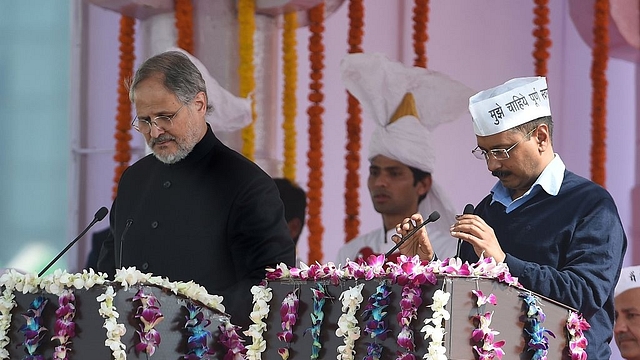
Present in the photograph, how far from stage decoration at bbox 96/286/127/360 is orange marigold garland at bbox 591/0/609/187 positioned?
3.35 metres

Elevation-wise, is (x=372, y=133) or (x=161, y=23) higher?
(x=161, y=23)

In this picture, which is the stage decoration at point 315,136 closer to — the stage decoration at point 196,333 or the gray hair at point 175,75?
the gray hair at point 175,75

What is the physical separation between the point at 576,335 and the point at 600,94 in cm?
315

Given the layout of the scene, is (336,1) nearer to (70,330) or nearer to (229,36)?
(229,36)

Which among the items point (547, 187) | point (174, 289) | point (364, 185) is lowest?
point (364, 185)

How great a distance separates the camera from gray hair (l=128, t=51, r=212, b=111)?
11.1ft

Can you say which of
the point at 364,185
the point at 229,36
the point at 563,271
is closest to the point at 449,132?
the point at 364,185

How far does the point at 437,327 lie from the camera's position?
2428 mm

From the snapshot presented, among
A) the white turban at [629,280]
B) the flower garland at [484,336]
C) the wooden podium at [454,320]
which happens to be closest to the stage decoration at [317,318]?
the wooden podium at [454,320]

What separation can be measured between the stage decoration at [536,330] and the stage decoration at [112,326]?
2.90 feet

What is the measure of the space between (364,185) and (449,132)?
0.52 m

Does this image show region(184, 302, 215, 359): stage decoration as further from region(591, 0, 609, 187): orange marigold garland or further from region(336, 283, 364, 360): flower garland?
region(591, 0, 609, 187): orange marigold garland

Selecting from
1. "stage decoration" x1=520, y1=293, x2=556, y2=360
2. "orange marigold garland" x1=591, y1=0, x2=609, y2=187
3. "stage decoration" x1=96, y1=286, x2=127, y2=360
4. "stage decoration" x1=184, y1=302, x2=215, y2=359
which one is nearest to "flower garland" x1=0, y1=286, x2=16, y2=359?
"stage decoration" x1=96, y1=286, x2=127, y2=360

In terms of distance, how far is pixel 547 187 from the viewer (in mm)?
3037
